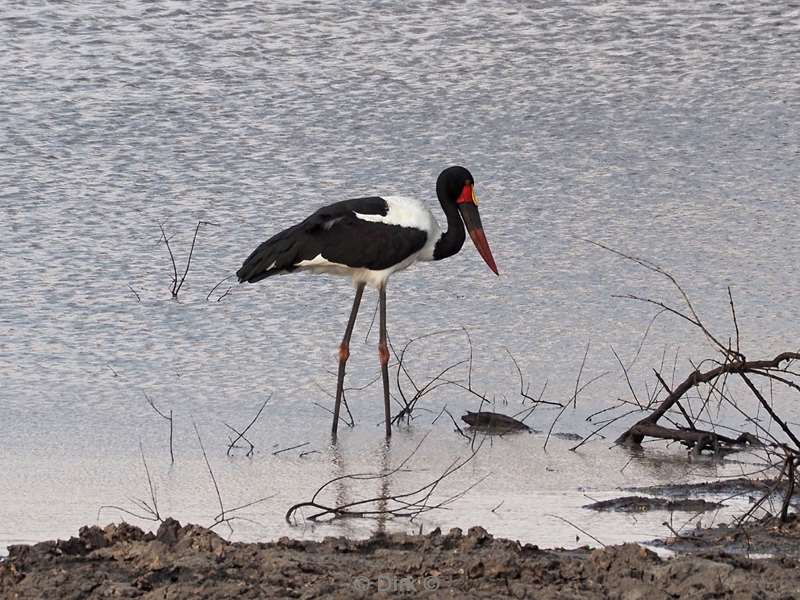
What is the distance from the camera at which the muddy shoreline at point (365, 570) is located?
4.06 metres

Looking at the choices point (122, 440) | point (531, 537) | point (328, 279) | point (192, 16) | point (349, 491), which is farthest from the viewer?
point (192, 16)

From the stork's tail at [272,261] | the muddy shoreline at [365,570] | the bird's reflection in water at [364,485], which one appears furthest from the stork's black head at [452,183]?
the muddy shoreline at [365,570]

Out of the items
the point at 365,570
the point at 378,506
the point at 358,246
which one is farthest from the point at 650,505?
the point at 358,246

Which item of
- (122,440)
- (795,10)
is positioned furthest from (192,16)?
(122,440)

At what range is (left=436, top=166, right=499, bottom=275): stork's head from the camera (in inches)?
311

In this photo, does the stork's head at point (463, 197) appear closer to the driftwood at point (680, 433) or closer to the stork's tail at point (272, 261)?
the stork's tail at point (272, 261)

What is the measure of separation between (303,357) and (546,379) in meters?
1.06

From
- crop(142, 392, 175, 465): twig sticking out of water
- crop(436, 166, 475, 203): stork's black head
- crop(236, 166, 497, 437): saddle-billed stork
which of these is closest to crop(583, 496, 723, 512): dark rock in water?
crop(142, 392, 175, 465): twig sticking out of water

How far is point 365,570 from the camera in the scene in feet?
14.1

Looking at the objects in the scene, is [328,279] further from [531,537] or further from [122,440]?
[531,537]

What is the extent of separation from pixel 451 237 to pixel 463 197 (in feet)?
0.86

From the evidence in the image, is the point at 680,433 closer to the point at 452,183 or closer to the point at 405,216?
the point at 405,216

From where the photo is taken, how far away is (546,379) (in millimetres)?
7094

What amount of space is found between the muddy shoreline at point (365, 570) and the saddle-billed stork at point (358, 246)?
95.1 inches
